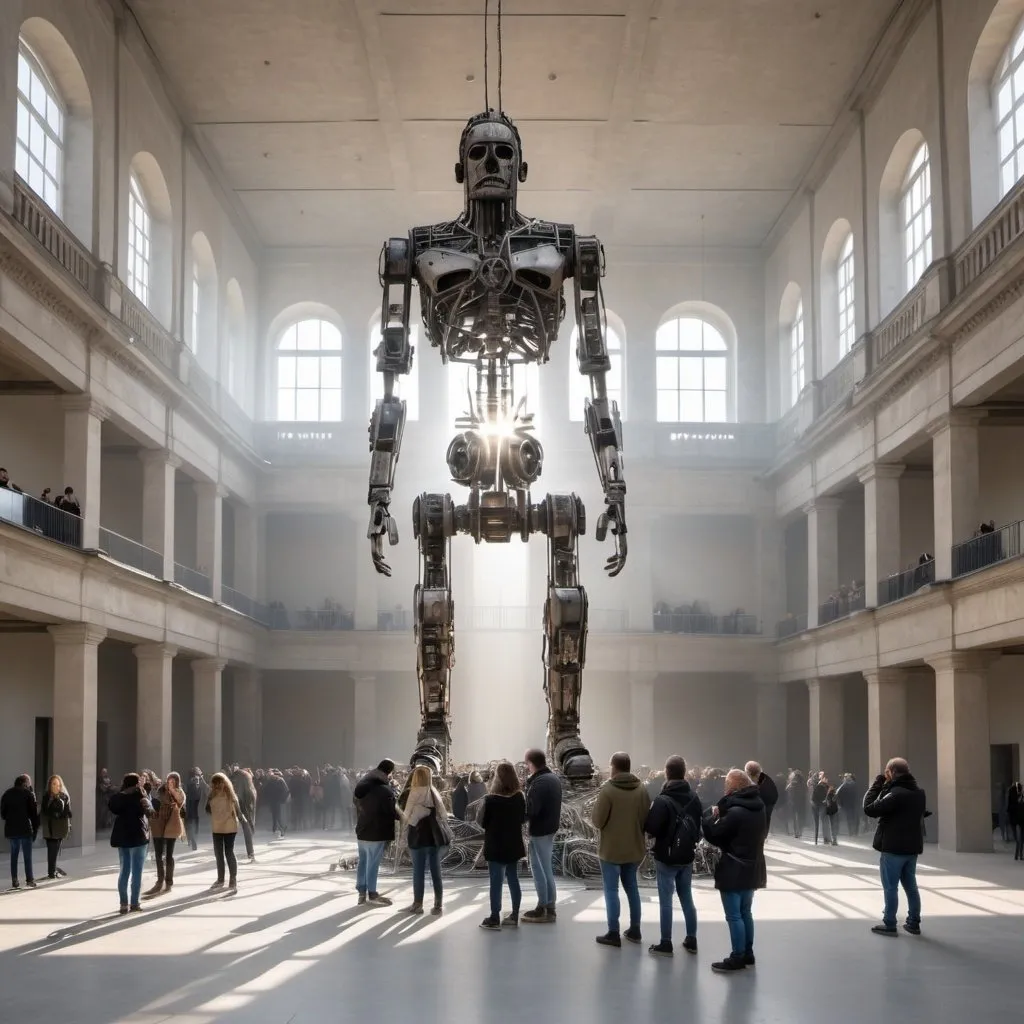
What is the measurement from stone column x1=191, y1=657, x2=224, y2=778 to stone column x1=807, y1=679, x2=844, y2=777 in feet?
47.8

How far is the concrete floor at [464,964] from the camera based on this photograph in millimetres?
8719

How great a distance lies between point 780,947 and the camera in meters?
11.4

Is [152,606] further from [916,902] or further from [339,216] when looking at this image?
[916,902]

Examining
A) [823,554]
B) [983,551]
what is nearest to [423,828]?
[983,551]

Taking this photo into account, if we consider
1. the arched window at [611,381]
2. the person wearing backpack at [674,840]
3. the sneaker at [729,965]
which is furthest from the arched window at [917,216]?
the sneaker at [729,965]

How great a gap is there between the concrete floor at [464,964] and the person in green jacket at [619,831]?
0.42 m

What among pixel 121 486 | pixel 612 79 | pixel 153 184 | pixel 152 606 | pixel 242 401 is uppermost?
pixel 612 79

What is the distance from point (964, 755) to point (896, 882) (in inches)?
516

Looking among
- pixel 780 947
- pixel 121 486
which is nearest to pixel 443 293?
pixel 780 947

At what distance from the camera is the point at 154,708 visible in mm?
28766

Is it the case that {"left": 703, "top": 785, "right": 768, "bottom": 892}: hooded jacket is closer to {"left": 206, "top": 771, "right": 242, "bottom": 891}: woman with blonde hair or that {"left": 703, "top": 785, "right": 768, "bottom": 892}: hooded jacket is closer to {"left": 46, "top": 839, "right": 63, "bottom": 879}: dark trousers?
{"left": 206, "top": 771, "right": 242, "bottom": 891}: woman with blonde hair

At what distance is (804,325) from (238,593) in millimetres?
16582

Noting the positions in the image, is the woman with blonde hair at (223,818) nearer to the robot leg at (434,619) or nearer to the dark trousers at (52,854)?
the robot leg at (434,619)

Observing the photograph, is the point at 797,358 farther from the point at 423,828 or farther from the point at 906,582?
the point at 423,828
